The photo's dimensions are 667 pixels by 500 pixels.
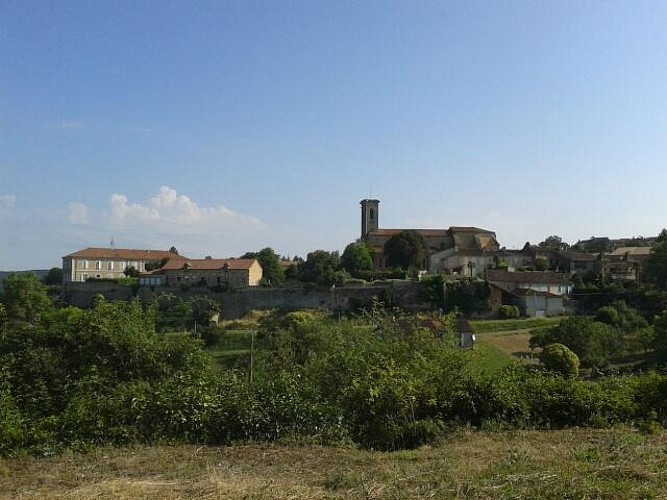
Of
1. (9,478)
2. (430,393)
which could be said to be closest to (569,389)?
(430,393)

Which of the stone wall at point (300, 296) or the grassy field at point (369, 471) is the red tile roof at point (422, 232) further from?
the grassy field at point (369, 471)

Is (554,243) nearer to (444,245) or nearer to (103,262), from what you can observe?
(444,245)

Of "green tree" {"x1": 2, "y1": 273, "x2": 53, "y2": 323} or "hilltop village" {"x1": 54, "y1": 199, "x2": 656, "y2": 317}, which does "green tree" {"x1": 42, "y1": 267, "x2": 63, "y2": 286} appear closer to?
"hilltop village" {"x1": 54, "y1": 199, "x2": 656, "y2": 317}

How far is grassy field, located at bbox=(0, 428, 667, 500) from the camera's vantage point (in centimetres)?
526

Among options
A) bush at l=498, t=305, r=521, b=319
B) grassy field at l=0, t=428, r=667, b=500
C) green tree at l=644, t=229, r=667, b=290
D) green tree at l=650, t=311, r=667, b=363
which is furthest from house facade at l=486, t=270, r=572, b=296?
grassy field at l=0, t=428, r=667, b=500

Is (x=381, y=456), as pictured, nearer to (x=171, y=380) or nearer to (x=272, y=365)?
(x=171, y=380)

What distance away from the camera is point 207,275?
190ft

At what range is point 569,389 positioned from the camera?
8742 millimetres

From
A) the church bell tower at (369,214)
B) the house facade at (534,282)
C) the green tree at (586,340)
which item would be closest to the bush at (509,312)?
the house facade at (534,282)

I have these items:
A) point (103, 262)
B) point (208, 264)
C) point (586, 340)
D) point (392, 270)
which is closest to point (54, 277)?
point (103, 262)

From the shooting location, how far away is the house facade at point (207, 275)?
57.0m

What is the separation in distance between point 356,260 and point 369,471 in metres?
54.3

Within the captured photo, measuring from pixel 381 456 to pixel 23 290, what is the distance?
153 feet

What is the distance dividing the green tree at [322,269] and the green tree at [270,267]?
2640 mm
